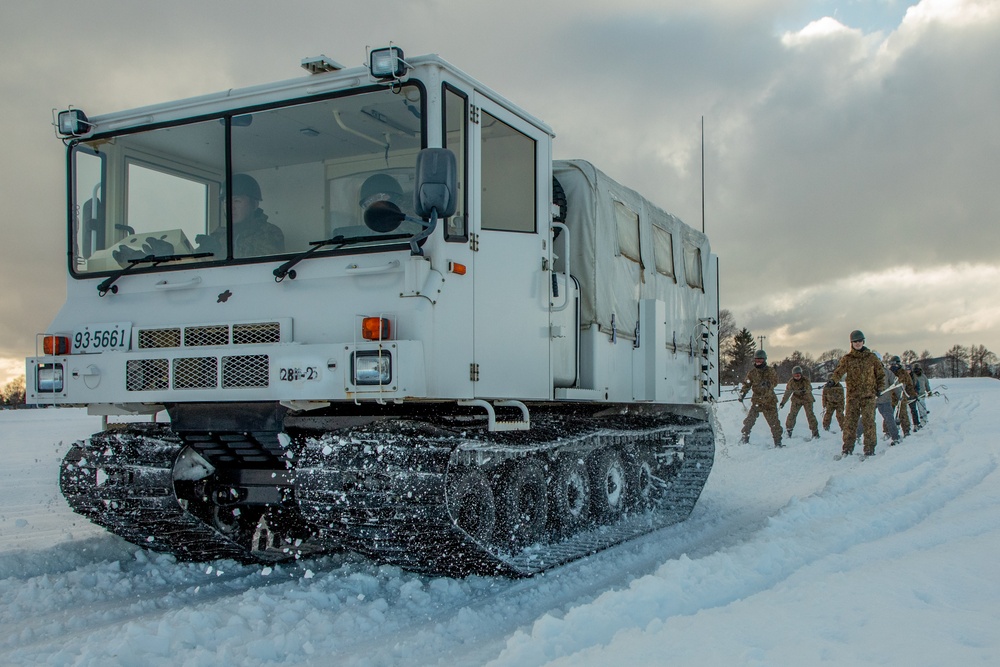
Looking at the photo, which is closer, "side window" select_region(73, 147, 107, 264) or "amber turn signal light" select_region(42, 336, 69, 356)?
"amber turn signal light" select_region(42, 336, 69, 356)

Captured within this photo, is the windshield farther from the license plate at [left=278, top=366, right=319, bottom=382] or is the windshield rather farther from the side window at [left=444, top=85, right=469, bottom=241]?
the license plate at [left=278, top=366, right=319, bottom=382]

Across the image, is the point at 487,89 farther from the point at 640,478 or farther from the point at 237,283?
the point at 640,478

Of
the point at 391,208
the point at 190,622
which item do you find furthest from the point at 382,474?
the point at 391,208

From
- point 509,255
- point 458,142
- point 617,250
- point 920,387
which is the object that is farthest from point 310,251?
point 920,387

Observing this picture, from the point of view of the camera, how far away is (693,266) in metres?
10.4

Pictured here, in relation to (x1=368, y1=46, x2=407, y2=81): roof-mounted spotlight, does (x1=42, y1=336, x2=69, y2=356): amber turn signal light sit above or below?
below

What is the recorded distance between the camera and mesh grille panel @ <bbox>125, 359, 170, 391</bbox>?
5809 millimetres

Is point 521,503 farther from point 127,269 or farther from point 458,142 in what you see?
point 127,269

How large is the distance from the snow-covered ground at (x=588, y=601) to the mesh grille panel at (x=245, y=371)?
125cm

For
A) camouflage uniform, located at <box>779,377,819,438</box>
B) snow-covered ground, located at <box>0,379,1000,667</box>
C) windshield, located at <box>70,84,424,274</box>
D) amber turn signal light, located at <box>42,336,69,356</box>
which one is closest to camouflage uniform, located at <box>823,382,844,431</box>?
camouflage uniform, located at <box>779,377,819,438</box>

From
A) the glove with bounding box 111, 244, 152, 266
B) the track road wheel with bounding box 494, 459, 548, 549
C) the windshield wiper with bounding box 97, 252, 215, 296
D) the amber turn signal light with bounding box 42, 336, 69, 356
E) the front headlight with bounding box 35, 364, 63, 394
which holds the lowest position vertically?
the track road wheel with bounding box 494, 459, 548, 549

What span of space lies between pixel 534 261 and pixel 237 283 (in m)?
1.95

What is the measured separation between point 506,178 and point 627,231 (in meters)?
2.35

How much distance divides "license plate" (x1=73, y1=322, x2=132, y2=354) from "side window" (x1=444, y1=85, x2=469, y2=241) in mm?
2333
